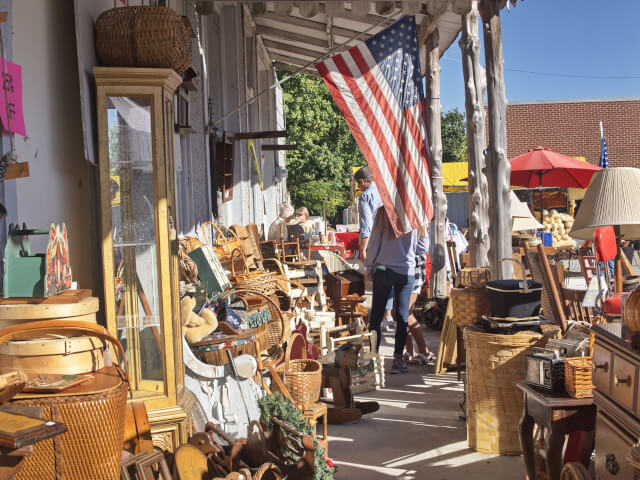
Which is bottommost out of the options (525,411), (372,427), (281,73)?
(372,427)

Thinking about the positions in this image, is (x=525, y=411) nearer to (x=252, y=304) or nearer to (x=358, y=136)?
Result: (x=252, y=304)

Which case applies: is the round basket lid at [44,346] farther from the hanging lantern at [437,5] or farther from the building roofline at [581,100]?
the building roofline at [581,100]

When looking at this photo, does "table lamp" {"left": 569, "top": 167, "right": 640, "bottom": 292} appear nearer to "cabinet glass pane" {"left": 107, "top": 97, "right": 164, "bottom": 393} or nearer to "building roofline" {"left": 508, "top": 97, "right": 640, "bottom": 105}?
"cabinet glass pane" {"left": 107, "top": 97, "right": 164, "bottom": 393}

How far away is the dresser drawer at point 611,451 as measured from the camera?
235 cm

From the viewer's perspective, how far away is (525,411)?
3.32m

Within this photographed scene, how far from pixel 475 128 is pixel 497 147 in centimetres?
124

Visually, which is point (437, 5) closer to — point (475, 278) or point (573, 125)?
point (475, 278)

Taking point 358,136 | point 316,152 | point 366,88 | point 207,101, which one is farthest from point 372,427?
point 316,152

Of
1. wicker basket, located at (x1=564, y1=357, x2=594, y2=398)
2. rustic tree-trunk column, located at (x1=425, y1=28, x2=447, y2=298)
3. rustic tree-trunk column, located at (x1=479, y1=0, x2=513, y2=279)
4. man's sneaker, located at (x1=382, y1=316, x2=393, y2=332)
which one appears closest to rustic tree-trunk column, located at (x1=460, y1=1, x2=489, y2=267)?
rustic tree-trunk column, located at (x1=479, y1=0, x2=513, y2=279)

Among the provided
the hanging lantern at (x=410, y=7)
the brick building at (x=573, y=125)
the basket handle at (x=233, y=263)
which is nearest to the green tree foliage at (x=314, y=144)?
the brick building at (x=573, y=125)

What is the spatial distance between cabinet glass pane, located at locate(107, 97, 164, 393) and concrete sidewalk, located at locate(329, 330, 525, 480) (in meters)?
1.48

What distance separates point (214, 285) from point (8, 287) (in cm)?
262

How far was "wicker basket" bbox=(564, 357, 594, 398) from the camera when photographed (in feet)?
9.91

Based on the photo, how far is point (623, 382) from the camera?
2.42m
